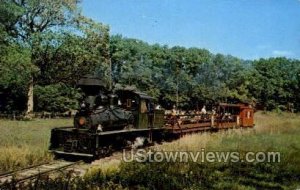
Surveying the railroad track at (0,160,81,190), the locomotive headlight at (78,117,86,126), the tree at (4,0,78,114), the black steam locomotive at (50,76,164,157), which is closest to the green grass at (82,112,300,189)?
the railroad track at (0,160,81,190)

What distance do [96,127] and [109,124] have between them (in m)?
0.75

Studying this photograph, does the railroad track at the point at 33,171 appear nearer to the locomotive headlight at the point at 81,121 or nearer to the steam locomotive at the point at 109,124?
the steam locomotive at the point at 109,124

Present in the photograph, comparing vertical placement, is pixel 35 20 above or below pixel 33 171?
above

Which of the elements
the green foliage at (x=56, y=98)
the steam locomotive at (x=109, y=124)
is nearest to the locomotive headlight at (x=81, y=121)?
the steam locomotive at (x=109, y=124)

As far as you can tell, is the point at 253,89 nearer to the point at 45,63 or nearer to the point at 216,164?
the point at 45,63

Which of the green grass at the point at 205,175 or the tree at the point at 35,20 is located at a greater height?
the tree at the point at 35,20

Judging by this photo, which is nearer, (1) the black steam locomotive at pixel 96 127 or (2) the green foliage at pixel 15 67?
(1) the black steam locomotive at pixel 96 127

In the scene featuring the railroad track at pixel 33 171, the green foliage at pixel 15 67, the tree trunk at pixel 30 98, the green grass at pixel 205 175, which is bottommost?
the railroad track at pixel 33 171

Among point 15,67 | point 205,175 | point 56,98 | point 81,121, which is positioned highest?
point 15,67

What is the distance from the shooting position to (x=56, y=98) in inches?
1213

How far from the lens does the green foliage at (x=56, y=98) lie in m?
30.1

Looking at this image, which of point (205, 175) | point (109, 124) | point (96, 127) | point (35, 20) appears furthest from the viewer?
point (35, 20)

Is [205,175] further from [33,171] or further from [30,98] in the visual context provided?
[30,98]

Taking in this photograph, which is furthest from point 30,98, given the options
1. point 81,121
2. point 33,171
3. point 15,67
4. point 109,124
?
point 33,171
